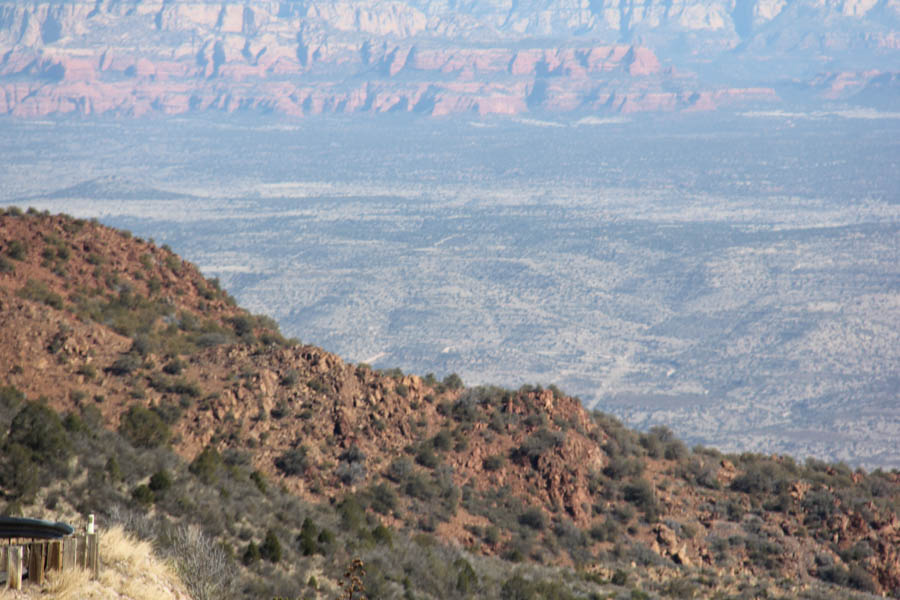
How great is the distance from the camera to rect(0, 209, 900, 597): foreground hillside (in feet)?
48.6

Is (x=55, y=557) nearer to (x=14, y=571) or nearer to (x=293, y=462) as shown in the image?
(x=14, y=571)

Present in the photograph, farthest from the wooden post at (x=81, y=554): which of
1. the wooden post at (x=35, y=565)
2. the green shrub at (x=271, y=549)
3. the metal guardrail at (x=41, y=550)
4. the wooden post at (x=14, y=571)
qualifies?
the green shrub at (x=271, y=549)

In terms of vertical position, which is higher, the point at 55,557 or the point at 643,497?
the point at 55,557

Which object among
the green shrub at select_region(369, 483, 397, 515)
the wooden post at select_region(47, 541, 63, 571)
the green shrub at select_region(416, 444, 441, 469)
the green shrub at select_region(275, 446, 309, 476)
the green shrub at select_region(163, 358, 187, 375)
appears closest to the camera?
the wooden post at select_region(47, 541, 63, 571)

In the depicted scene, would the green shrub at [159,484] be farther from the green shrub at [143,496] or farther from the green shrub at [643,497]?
the green shrub at [643,497]

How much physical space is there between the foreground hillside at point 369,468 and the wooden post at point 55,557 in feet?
14.4

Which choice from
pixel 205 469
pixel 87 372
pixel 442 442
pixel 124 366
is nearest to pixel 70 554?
pixel 205 469

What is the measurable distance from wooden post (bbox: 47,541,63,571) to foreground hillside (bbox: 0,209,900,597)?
14.4 feet

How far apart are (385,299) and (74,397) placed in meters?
90.6

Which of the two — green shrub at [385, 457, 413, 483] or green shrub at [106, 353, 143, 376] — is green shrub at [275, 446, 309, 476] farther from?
green shrub at [106, 353, 143, 376]

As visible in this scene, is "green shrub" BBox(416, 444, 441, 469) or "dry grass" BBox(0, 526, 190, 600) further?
"green shrub" BBox(416, 444, 441, 469)

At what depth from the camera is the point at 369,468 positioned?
70.1ft

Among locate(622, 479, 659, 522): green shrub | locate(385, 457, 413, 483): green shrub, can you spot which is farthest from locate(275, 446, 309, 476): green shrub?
locate(622, 479, 659, 522): green shrub

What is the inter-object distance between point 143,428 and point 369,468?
4.93 metres
